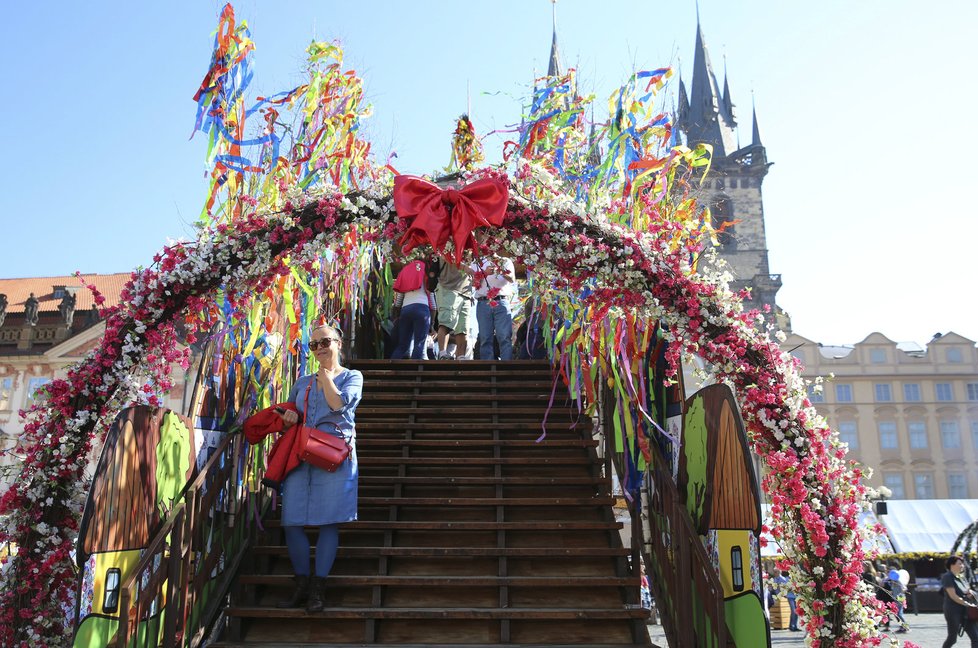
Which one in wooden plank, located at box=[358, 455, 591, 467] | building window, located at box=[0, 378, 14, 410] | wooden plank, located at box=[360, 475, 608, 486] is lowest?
wooden plank, located at box=[360, 475, 608, 486]

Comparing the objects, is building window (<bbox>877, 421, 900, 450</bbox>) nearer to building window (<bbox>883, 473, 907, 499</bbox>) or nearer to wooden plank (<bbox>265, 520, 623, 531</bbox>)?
building window (<bbox>883, 473, 907, 499</bbox>)

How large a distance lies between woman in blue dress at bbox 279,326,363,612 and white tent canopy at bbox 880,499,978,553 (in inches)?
961

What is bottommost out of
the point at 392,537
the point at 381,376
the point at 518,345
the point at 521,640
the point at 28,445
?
the point at 521,640

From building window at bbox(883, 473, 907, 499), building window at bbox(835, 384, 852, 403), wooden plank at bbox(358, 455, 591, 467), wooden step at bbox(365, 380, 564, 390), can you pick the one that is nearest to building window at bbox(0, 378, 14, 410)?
wooden step at bbox(365, 380, 564, 390)

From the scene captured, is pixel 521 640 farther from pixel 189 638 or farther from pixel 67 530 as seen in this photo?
pixel 67 530

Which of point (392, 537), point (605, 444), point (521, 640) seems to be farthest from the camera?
point (605, 444)

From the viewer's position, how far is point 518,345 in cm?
941

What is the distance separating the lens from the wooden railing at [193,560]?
3.79 m

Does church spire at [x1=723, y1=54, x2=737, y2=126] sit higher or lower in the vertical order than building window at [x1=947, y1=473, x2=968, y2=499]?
higher

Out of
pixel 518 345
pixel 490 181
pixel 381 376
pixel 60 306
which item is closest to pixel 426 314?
pixel 381 376

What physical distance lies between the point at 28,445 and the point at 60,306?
116ft

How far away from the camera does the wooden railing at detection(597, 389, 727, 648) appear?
158 inches

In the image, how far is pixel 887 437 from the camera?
136ft

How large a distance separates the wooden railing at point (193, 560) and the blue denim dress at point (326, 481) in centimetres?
44
